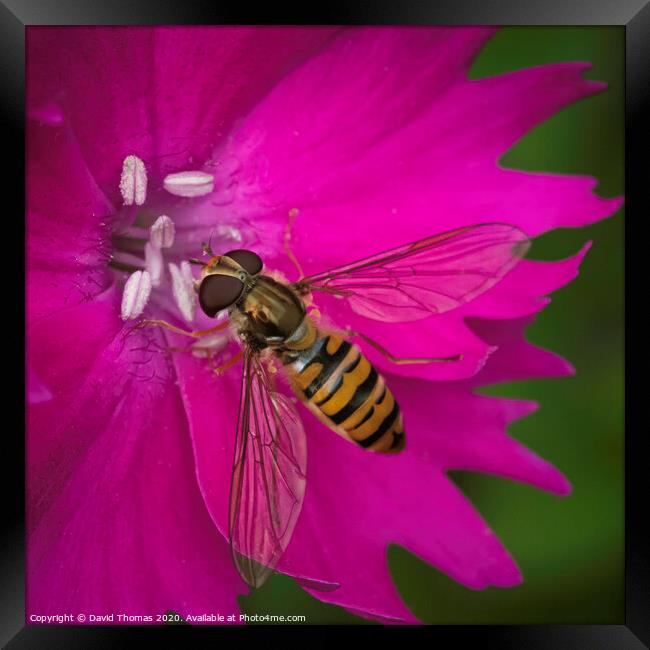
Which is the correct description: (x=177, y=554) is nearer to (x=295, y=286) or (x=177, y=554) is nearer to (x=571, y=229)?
(x=295, y=286)

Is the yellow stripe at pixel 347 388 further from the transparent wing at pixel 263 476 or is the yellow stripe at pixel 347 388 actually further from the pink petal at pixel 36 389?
the pink petal at pixel 36 389

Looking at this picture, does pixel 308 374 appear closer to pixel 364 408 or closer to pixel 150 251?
pixel 364 408

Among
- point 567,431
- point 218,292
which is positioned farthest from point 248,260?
point 567,431

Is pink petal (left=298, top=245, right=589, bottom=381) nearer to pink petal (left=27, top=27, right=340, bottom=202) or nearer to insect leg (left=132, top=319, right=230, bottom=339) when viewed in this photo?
insect leg (left=132, top=319, right=230, bottom=339)

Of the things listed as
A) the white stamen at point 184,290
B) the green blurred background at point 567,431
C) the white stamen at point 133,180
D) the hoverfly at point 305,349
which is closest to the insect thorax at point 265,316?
the hoverfly at point 305,349

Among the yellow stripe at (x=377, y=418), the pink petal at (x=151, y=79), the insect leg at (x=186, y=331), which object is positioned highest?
the pink petal at (x=151, y=79)
